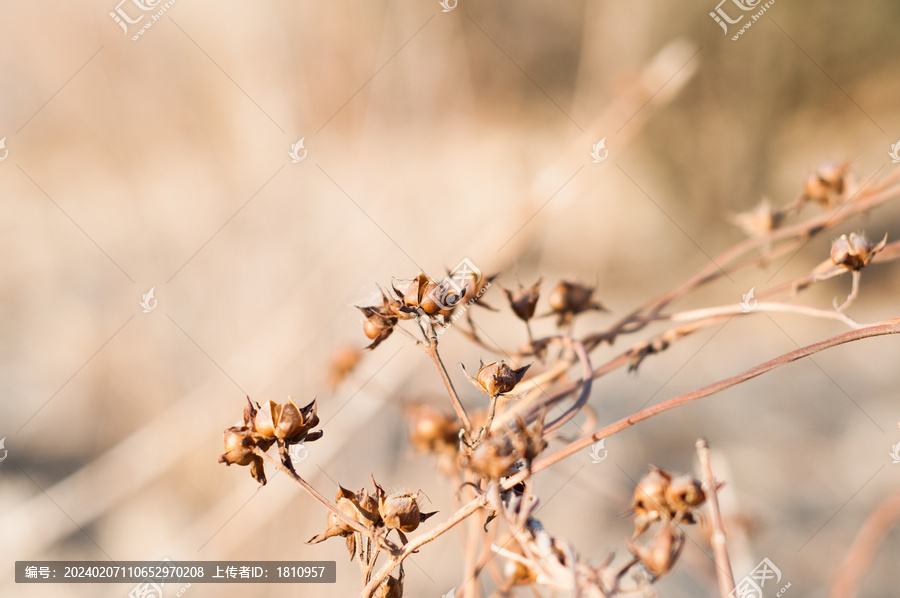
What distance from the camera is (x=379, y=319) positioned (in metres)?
0.42

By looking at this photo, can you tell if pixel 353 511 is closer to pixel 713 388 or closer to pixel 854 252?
pixel 713 388

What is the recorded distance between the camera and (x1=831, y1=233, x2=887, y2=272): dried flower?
0.42m

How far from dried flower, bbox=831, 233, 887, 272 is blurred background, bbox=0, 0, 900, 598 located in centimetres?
95

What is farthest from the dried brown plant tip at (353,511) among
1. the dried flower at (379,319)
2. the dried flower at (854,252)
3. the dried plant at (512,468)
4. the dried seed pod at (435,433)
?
the dried flower at (854,252)

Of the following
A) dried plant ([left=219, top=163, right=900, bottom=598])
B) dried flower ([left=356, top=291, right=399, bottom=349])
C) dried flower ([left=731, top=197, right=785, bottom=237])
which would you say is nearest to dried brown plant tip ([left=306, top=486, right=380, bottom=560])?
dried plant ([left=219, top=163, right=900, bottom=598])

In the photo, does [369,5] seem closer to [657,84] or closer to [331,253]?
[331,253]

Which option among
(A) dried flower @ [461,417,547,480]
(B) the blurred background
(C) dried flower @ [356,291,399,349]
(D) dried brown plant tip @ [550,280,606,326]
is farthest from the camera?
(B) the blurred background

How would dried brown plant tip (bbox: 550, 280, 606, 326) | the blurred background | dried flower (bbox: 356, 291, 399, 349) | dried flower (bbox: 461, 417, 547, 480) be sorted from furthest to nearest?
the blurred background
dried brown plant tip (bbox: 550, 280, 606, 326)
dried flower (bbox: 356, 291, 399, 349)
dried flower (bbox: 461, 417, 547, 480)

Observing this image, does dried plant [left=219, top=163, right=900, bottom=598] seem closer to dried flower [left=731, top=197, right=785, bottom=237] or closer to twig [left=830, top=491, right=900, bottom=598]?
twig [left=830, top=491, right=900, bottom=598]

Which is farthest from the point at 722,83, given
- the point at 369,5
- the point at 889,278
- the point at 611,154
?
the point at 369,5

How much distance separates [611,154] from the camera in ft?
6.24

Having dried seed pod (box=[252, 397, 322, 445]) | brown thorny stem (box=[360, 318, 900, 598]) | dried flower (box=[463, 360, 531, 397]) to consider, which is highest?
dried seed pod (box=[252, 397, 322, 445])

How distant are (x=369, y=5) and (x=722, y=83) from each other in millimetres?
1185

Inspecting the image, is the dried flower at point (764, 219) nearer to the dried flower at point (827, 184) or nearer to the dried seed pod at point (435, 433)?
the dried flower at point (827, 184)
